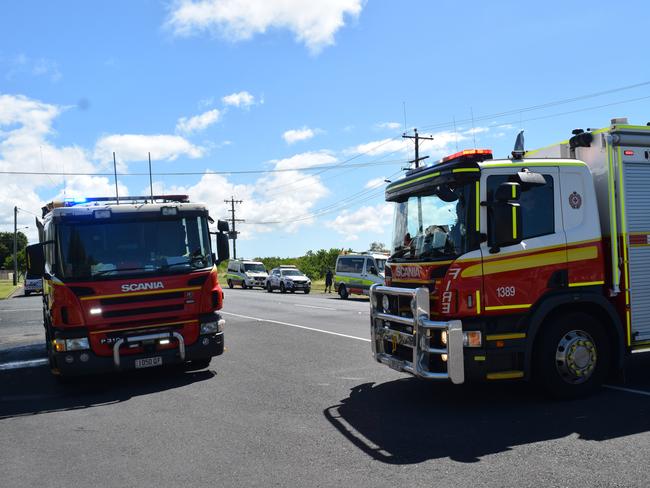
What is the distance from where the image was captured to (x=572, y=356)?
6500 millimetres

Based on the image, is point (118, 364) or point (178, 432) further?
point (118, 364)

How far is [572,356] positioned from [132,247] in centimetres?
607

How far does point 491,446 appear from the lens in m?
5.10

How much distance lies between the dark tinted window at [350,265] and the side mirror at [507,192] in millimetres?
22380

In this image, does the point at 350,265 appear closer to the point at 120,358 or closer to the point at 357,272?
the point at 357,272

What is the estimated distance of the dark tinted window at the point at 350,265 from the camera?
2854 cm

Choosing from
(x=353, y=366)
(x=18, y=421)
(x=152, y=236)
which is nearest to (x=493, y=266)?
(x=353, y=366)

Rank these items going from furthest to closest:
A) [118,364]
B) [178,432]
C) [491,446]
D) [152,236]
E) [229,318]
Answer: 1. [229,318]
2. [152,236]
3. [118,364]
4. [178,432]
5. [491,446]

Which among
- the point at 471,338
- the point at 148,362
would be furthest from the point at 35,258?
the point at 471,338

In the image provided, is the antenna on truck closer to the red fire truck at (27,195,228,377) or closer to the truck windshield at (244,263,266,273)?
the red fire truck at (27,195,228,377)

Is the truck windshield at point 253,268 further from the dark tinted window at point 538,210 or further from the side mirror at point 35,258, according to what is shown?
the dark tinted window at point 538,210

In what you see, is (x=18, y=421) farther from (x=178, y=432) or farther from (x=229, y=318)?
(x=229, y=318)

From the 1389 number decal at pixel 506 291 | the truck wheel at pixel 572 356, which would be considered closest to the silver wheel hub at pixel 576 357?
the truck wheel at pixel 572 356

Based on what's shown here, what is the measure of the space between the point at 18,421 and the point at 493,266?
18.5 ft
